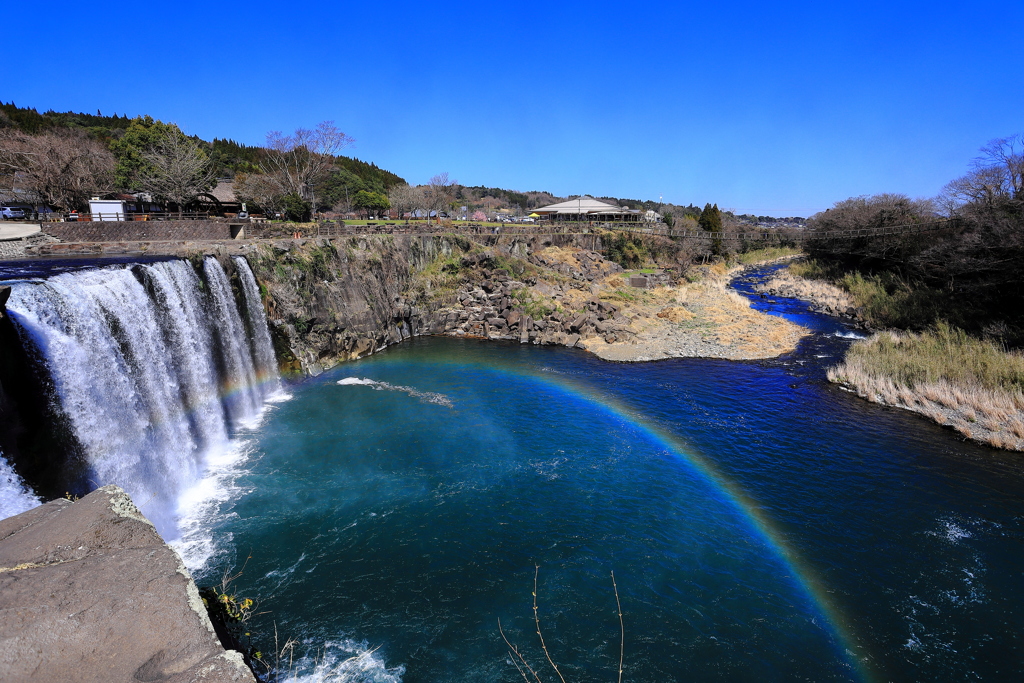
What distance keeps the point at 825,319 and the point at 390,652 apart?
4672cm

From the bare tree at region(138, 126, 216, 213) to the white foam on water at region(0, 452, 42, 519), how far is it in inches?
1452

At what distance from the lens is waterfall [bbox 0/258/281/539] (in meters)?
16.2

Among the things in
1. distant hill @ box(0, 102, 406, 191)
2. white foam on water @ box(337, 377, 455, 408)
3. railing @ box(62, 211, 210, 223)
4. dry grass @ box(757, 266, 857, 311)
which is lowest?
white foam on water @ box(337, 377, 455, 408)

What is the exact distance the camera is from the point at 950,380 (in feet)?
84.1

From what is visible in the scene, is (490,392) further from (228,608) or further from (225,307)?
(228,608)

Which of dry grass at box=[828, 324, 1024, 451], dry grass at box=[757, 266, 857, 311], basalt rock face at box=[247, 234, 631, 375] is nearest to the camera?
dry grass at box=[828, 324, 1024, 451]

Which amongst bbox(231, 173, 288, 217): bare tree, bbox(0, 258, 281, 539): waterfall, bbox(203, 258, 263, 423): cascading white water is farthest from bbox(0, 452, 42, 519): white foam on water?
bbox(231, 173, 288, 217): bare tree

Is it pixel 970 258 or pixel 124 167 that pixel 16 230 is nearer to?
pixel 124 167

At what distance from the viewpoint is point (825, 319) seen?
4534 cm

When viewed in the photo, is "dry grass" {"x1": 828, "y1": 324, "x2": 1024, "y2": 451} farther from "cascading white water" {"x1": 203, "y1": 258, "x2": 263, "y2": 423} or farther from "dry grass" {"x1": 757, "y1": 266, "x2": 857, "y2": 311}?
"cascading white water" {"x1": 203, "y1": 258, "x2": 263, "y2": 423}

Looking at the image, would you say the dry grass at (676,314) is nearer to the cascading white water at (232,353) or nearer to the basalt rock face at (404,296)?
the basalt rock face at (404,296)

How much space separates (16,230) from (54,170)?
15.9 meters

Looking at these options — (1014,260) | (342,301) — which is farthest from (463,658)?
(1014,260)

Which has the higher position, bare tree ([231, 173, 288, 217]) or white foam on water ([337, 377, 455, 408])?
bare tree ([231, 173, 288, 217])
